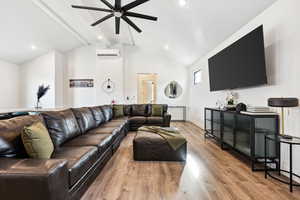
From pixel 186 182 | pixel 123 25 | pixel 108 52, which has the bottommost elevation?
pixel 186 182

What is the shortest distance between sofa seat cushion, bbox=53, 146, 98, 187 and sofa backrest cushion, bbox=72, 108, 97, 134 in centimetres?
96

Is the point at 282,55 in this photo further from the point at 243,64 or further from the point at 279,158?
the point at 279,158

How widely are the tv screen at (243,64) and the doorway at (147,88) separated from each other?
4056 millimetres

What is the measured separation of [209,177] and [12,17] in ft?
19.2

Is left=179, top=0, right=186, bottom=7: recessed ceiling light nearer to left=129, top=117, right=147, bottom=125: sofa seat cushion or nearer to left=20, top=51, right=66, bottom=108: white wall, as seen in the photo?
left=129, top=117, right=147, bottom=125: sofa seat cushion

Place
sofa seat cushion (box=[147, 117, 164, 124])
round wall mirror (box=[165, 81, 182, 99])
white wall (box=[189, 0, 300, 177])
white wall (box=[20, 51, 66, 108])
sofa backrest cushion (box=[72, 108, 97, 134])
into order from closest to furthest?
white wall (box=[189, 0, 300, 177]) → sofa backrest cushion (box=[72, 108, 97, 134]) → sofa seat cushion (box=[147, 117, 164, 124]) → white wall (box=[20, 51, 66, 108]) → round wall mirror (box=[165, 81, 182, 99])

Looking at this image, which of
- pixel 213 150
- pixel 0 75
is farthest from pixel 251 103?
pixel 0 75

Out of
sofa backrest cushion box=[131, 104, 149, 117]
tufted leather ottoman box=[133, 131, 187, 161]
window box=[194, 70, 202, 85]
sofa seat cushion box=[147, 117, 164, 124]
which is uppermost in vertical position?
window box=[194, 70, 202, 85]

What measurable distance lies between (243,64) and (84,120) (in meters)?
3.14

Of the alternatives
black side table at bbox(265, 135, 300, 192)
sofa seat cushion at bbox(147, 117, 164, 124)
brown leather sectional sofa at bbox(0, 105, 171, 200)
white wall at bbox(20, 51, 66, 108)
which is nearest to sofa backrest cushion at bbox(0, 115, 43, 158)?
brown leather sectional sofa at bbox(0, 105, 171, 200)

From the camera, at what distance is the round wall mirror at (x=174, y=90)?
796 cm

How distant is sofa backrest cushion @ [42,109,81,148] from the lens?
7.26ft

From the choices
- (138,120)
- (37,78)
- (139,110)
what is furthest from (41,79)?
(138,120)

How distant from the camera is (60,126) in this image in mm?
2383
